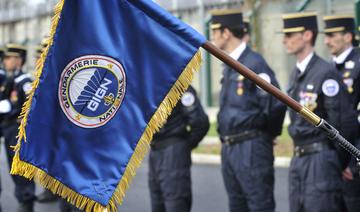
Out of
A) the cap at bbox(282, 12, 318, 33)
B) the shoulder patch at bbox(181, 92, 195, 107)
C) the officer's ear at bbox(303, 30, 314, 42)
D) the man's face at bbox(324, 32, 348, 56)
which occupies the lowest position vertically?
the shoulder patch at bbox(181, 92, 195, 107)

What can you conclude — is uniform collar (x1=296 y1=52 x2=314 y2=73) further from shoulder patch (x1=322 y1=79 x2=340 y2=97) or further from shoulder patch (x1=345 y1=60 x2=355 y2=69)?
shoulder patch (x1=345 y1=60 x2=355 y2=69)

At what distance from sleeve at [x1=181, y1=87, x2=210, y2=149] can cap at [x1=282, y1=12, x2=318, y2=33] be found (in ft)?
3.74

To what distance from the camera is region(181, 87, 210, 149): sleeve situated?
6.45m

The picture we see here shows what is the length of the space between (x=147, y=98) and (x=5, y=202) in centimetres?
617

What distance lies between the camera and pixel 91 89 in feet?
11.2

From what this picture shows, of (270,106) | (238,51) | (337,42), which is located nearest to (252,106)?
(270,106)

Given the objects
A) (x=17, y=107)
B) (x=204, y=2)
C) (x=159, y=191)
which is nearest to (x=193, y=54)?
(x=159, y=191)

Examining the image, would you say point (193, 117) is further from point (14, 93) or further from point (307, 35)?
point (14, 93)

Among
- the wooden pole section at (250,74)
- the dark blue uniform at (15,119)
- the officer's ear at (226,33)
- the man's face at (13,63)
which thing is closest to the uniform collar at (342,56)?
the officer's ear at (226,33)

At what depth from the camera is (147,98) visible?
352 centimetres


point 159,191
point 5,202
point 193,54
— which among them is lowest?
point 5,202

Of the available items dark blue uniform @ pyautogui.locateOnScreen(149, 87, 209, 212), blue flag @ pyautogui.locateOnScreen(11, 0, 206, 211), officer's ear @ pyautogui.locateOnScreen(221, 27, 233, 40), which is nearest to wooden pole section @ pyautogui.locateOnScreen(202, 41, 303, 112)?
blue flag @ pyautogui.locateOnScreen(11, 0, 206, 211)

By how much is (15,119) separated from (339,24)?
3.70 metres

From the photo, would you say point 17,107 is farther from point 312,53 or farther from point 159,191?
point 312,53
